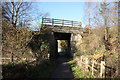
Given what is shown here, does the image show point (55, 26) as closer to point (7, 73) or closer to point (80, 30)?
point (80, 30)

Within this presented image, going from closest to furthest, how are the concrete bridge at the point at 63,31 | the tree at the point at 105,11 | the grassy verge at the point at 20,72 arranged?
the grassy verge at the point at 20,72
the tree at the point at 105,11
the concrete bridge at the point at 63,31

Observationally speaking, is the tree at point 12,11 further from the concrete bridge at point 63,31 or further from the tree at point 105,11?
the tree at point 105,11

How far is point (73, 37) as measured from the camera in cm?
1265

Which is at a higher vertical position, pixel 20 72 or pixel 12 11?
pixel 12 11

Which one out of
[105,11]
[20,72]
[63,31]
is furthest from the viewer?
[63,31]

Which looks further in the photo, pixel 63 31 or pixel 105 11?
pixel 63 31

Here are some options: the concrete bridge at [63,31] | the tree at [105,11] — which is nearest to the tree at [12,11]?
the concrete bridge at [63,31]

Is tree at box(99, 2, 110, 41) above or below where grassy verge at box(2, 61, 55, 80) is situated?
above

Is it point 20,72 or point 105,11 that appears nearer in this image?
point 20,72

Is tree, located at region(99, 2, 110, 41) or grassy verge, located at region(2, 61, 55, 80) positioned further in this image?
tree, located at region(99, 2, 110, 41)

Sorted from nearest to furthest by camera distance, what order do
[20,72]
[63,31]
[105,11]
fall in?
[20,72] < [105,11] < [63,31]

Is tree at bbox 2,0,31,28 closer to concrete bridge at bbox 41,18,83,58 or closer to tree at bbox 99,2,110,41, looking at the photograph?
concrete bridge at bbox 41,18,83,58

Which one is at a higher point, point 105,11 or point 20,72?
point 105,11

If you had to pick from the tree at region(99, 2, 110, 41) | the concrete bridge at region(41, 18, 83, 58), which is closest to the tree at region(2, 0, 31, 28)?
the concrete bridge at region(41, 18, 83, 58)
